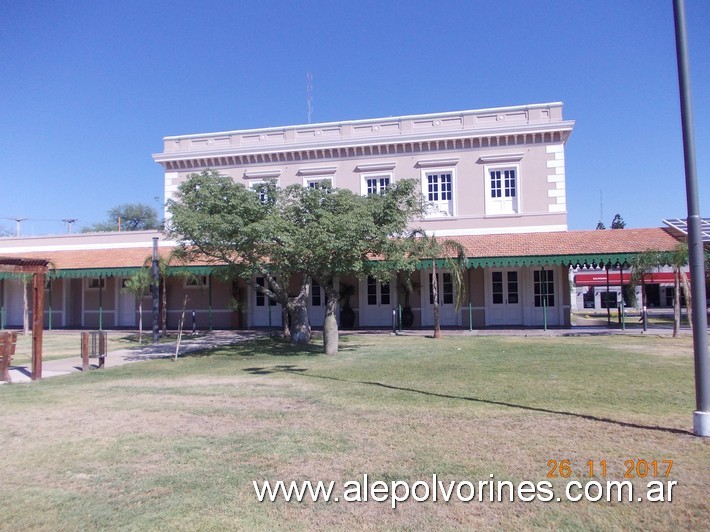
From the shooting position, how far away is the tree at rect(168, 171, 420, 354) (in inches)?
524

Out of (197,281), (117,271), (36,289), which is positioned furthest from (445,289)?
(36,289)

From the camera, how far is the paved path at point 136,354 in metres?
12.6

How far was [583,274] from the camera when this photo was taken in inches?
1805

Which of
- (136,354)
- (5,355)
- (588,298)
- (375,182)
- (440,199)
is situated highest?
(375,182)

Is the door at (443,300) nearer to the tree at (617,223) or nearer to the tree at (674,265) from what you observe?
the tree at (674,265)

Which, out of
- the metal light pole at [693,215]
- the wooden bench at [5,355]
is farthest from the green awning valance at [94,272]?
the metal light pole at [693,215]

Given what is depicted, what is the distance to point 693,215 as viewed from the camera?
645 centimetres

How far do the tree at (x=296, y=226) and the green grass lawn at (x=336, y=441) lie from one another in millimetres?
3061

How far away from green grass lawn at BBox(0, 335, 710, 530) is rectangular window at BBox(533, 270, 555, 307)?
11.0 meters

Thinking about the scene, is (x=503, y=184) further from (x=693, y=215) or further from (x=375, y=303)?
(x=693, y=215)

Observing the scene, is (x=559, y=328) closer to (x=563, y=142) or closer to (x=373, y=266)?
(x=563, y=142)

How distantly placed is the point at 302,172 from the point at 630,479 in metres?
22.1

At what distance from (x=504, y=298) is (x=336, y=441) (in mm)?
18503

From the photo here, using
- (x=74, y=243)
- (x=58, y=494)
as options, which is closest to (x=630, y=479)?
(x=58, y=494)
